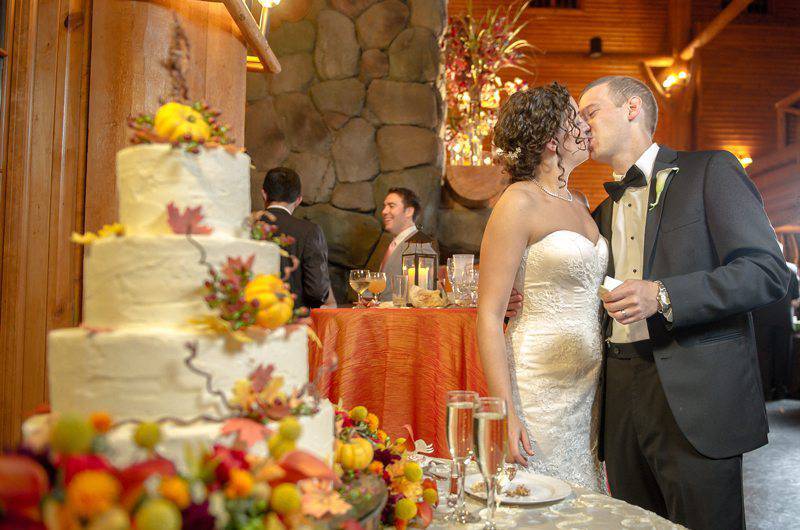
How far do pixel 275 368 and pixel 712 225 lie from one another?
160 centimetres

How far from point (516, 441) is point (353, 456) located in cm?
101

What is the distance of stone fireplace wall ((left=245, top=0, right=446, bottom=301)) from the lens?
612 cm

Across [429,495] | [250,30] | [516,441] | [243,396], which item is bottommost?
[516,441]

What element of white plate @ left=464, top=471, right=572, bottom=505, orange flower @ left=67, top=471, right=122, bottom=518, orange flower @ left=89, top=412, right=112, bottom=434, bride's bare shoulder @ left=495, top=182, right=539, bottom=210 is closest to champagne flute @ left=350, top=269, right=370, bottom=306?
bride's bare shoulder @ left=495, top=182, right=539, bottom=210

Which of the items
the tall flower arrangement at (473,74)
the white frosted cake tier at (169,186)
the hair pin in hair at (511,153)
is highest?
the tall flower arrangement at (473,74)

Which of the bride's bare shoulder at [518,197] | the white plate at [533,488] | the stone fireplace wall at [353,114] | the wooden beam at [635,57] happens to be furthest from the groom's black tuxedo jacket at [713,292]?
the wooden beam at [635,57]

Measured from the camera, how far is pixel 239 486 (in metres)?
0.75

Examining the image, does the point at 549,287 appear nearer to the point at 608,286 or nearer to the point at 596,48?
the point at 608,286

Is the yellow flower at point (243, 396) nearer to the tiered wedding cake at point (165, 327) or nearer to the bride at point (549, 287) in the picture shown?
the tiered wedding cake at point (165, 327)

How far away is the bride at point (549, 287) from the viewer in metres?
2.18

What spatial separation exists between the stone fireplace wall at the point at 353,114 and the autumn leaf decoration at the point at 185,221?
494 centimetres

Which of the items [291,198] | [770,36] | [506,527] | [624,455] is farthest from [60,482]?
[770,36]

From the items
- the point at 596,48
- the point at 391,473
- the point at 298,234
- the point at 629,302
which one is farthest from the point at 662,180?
the point at 596,48

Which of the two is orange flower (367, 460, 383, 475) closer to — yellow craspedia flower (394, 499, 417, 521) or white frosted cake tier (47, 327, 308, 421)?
yellow craspedia flower (394, 499, 417, 521)
